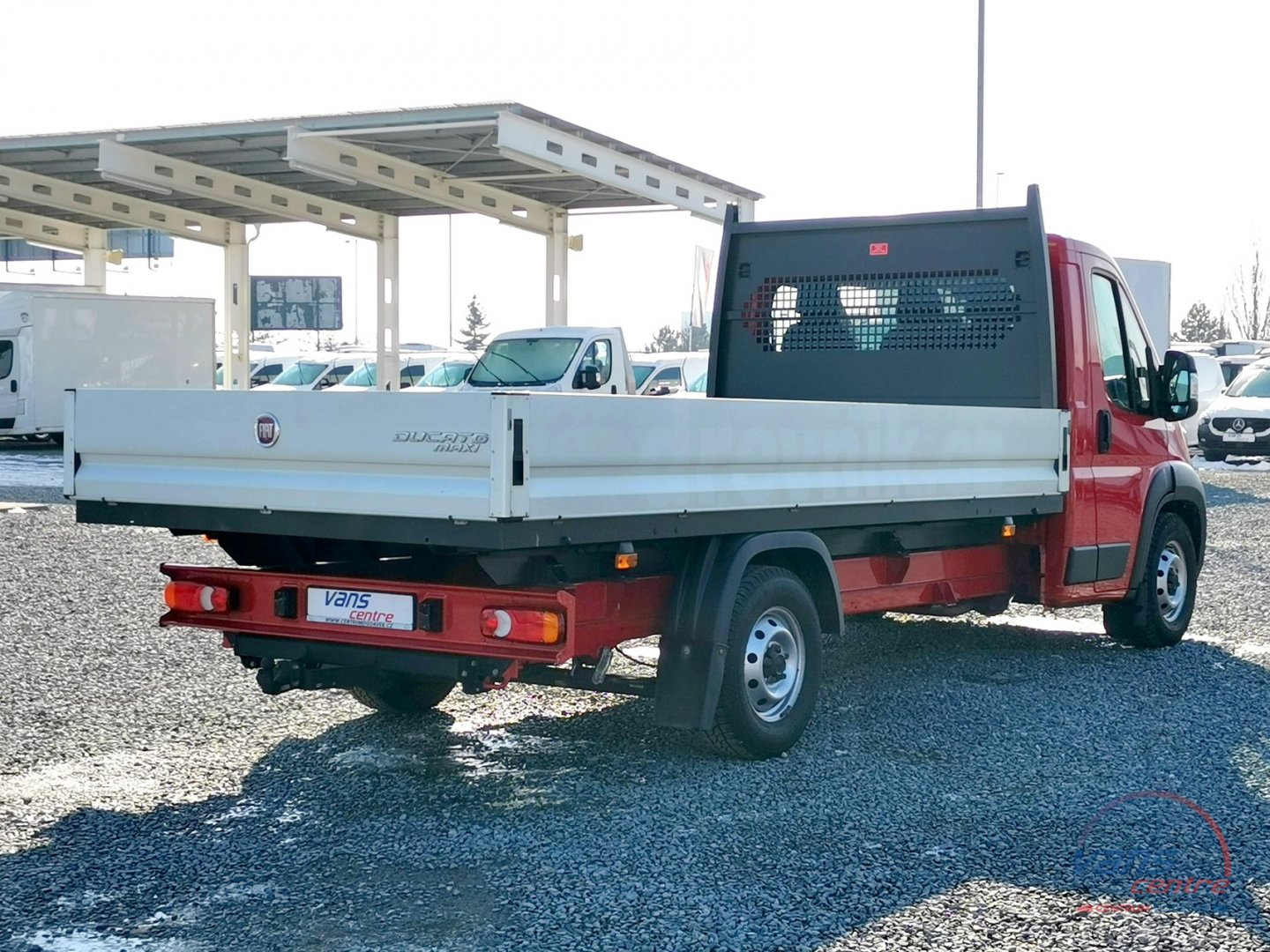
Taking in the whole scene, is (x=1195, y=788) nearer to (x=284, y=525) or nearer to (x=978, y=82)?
(x=284, y=525)

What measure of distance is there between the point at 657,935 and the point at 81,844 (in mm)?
2178

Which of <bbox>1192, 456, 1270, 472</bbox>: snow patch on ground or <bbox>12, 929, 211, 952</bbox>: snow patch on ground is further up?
<bbox>1192, 456, 1270, 472</bbox>: snow patch on ground

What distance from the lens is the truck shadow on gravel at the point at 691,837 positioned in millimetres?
4684

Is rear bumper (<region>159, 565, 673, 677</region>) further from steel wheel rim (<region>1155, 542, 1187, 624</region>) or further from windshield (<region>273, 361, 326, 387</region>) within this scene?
windshield (<region>273, 361, 326, 387</region>)

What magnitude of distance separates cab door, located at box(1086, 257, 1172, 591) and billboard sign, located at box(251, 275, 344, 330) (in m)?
70.1

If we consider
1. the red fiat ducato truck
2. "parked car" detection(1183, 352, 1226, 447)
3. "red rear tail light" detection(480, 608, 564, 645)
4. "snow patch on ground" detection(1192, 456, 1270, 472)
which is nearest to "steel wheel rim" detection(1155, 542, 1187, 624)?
the red fiat ducato truck

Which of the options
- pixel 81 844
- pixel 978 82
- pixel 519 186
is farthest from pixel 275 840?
pixel 978 82

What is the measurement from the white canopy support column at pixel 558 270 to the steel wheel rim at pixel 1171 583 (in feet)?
60.5

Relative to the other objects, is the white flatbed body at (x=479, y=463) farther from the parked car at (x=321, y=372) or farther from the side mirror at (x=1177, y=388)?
the parked car at (x=321, y=372)

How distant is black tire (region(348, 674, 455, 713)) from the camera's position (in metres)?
7.25

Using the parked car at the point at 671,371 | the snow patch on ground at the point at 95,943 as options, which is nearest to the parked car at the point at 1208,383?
the parked car at the point at 671,371

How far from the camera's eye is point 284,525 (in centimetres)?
587

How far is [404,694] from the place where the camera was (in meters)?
7.36

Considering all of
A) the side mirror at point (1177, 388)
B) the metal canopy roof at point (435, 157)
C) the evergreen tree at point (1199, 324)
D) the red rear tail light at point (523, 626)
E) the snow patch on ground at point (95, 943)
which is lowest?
the snow patch on ground at point (95, 943)
